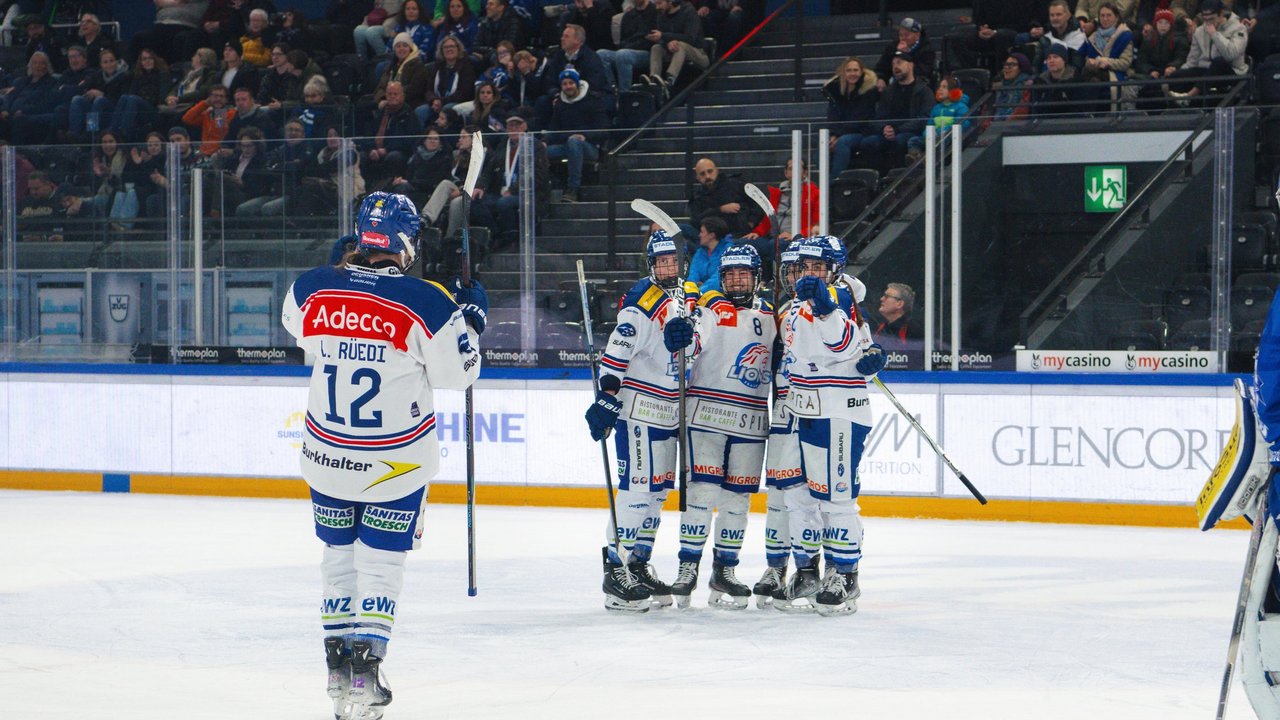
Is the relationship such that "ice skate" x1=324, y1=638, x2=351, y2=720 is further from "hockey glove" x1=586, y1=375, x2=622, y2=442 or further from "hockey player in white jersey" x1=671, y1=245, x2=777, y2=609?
"hockey player in white jersey" x1=671, y1=245, x2=777, y2=609

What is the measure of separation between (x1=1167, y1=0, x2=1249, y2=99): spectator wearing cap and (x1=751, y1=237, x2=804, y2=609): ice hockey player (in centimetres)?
540

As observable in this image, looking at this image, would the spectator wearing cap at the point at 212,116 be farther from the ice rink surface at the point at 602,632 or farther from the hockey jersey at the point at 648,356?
the hockey jersey at the point at 648,356

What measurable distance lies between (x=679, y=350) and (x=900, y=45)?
6344 millimetres

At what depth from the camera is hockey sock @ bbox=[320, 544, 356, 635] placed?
14.9 feet

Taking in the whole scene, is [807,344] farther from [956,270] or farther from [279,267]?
[279,267]

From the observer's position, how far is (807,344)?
21.1 feet

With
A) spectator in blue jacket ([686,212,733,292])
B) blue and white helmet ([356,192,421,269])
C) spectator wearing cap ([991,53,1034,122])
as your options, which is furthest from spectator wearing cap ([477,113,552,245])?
blue and white helmet ([356,192,421,269])

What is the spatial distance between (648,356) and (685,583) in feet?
3.13

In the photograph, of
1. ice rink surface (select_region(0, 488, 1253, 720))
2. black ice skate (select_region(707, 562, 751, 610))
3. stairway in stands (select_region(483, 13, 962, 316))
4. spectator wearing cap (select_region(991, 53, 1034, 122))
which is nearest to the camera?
ice rink surface (select_region(0, 488, 1253, 720))

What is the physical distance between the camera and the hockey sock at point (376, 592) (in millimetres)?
4516

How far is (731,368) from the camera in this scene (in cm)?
655

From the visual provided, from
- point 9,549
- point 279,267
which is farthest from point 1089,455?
point 9,549

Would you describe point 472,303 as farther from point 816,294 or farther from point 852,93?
point 852,93

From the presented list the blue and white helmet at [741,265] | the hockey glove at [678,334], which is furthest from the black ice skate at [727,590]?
the blue and white helmet at [741,265]
